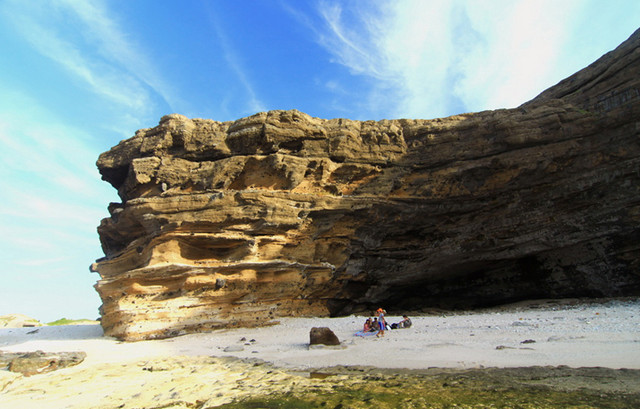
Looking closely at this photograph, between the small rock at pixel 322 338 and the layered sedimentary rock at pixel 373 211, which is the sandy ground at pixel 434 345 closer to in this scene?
the small rock at pixel 322 338

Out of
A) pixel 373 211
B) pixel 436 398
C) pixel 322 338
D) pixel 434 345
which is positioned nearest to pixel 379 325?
pixel 322 338

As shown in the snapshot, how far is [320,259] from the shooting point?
17.5m

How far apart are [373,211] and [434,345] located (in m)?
9.52

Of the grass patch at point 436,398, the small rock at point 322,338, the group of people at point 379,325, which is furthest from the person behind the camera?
the group of people at point 379,325

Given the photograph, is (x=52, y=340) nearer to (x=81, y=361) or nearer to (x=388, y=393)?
(x=81, y=361)

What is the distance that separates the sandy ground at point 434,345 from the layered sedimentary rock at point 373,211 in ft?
6.62

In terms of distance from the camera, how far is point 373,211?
17.8 metres

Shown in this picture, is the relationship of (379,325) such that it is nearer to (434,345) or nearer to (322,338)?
(322,338)

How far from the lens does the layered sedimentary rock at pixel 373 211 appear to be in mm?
15375

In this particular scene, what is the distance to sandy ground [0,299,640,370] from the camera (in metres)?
6.88

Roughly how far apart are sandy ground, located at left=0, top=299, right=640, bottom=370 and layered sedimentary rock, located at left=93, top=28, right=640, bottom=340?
2017mm

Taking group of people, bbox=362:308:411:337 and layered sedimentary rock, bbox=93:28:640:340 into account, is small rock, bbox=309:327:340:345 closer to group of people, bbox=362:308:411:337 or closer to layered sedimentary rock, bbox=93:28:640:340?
group of people, bbox=362:308:411:337

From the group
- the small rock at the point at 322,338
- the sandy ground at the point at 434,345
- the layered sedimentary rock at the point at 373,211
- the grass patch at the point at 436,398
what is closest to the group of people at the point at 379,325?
the sandy ground at the point at 434,345

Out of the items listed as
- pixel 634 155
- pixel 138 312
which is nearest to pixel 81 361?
pixel 138 312
